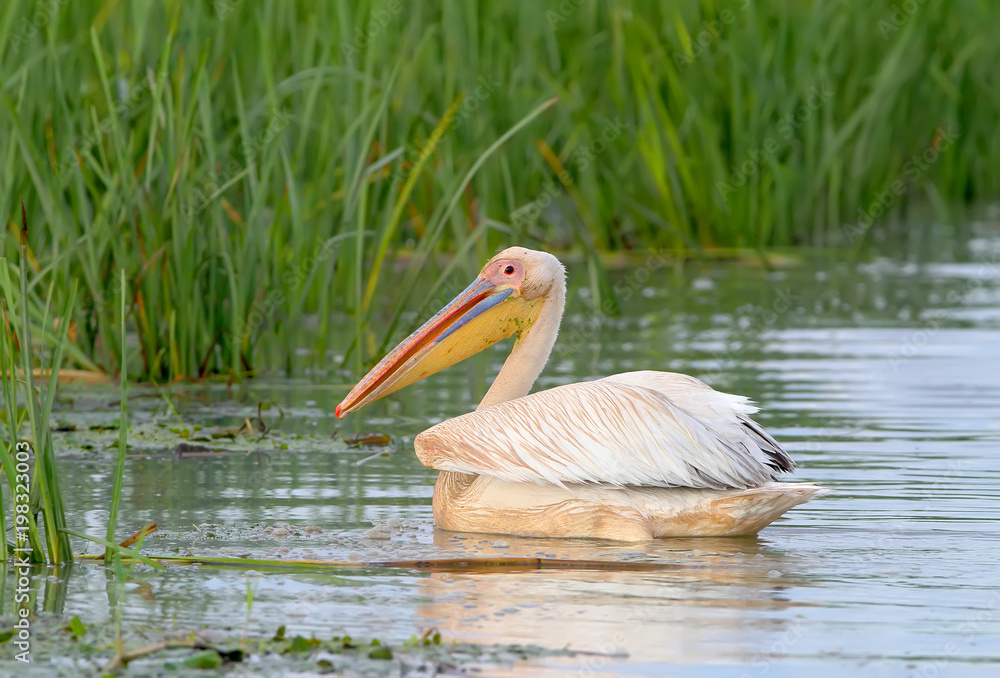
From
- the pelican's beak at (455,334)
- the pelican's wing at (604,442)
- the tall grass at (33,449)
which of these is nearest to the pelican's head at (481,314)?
the pelican's beak at (455,334)

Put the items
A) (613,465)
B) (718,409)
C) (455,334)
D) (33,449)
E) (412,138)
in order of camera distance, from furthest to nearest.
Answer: (412,138)
(455,334)
(718,409)
(613,465)
(33,449)

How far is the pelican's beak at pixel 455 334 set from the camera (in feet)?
20.1

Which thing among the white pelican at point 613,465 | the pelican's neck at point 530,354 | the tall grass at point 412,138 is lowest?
the white pelican at point 613,465

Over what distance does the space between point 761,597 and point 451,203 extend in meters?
3.58

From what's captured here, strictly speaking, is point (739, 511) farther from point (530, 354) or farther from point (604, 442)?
point (530, 354)

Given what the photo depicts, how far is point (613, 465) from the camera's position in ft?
18.0

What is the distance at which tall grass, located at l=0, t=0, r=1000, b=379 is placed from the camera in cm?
784

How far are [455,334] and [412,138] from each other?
389cm

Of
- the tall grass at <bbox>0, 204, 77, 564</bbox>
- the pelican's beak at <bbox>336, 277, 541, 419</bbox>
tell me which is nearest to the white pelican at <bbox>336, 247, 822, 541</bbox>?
the pelican's beak at <bbox>336, 277, 541, 419</bbox>

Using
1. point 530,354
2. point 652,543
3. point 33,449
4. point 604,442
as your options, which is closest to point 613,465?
point 604,442

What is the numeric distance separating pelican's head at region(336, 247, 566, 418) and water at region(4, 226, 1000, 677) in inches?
19.0

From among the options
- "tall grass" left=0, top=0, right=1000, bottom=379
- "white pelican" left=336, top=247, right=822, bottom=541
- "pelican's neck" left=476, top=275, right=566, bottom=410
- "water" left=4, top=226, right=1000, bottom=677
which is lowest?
"water" left=4, top=226, right=1000, bottom=677

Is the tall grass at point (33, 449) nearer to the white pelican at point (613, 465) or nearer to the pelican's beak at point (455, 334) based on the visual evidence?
the white pelican at point (613, 465)

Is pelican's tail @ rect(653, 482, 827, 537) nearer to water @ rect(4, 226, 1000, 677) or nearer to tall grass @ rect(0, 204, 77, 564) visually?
water @ rect(4, 226, 1000, 677)
